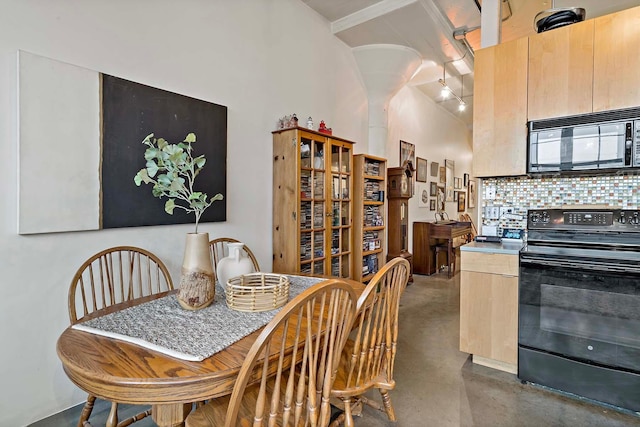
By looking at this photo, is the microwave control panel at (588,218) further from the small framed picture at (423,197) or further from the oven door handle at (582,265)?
the small framed picture at (423,197)

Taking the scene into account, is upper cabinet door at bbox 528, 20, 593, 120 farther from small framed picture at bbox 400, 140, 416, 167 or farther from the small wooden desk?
the small wooden desk

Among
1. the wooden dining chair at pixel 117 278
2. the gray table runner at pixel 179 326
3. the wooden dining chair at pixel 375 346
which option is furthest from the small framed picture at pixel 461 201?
the gray table runner at pixel 179 326

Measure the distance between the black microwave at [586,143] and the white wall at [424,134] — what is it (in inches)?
93.9

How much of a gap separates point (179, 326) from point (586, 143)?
2.69 m

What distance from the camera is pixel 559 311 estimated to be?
206 centimetres

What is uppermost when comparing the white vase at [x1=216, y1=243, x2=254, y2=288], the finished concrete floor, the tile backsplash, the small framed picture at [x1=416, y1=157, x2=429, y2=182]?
the small framed picture at [x1=416, y1=157, x2=429, y2=182]

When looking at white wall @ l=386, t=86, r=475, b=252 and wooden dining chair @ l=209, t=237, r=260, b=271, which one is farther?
white wall @ l=386, t=86, r=475, b=252

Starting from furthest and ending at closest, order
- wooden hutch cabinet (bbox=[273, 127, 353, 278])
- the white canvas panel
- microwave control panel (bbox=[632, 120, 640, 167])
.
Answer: wooden hutch cabinet (bbox=[273, 127, 353, 278]) → microwave control panel (bbox=[632, 120, 640, 167]) → the white canvas panel

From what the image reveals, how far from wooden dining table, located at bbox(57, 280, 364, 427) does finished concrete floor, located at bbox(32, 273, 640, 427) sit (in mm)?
1009

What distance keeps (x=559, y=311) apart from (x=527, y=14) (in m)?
3.19

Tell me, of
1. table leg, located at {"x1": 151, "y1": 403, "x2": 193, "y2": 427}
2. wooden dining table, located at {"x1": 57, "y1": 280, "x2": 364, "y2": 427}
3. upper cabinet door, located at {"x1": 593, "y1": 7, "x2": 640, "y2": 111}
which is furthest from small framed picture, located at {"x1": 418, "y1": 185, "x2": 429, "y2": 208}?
table leg, located at {"x1": 151, "y1": 403, "x2": 193, "y2": 427}

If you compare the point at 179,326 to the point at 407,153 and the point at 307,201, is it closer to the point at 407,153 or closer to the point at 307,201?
the point at 307,201

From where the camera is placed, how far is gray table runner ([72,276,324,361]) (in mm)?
1064

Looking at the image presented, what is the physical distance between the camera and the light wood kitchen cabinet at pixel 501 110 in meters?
2.49
